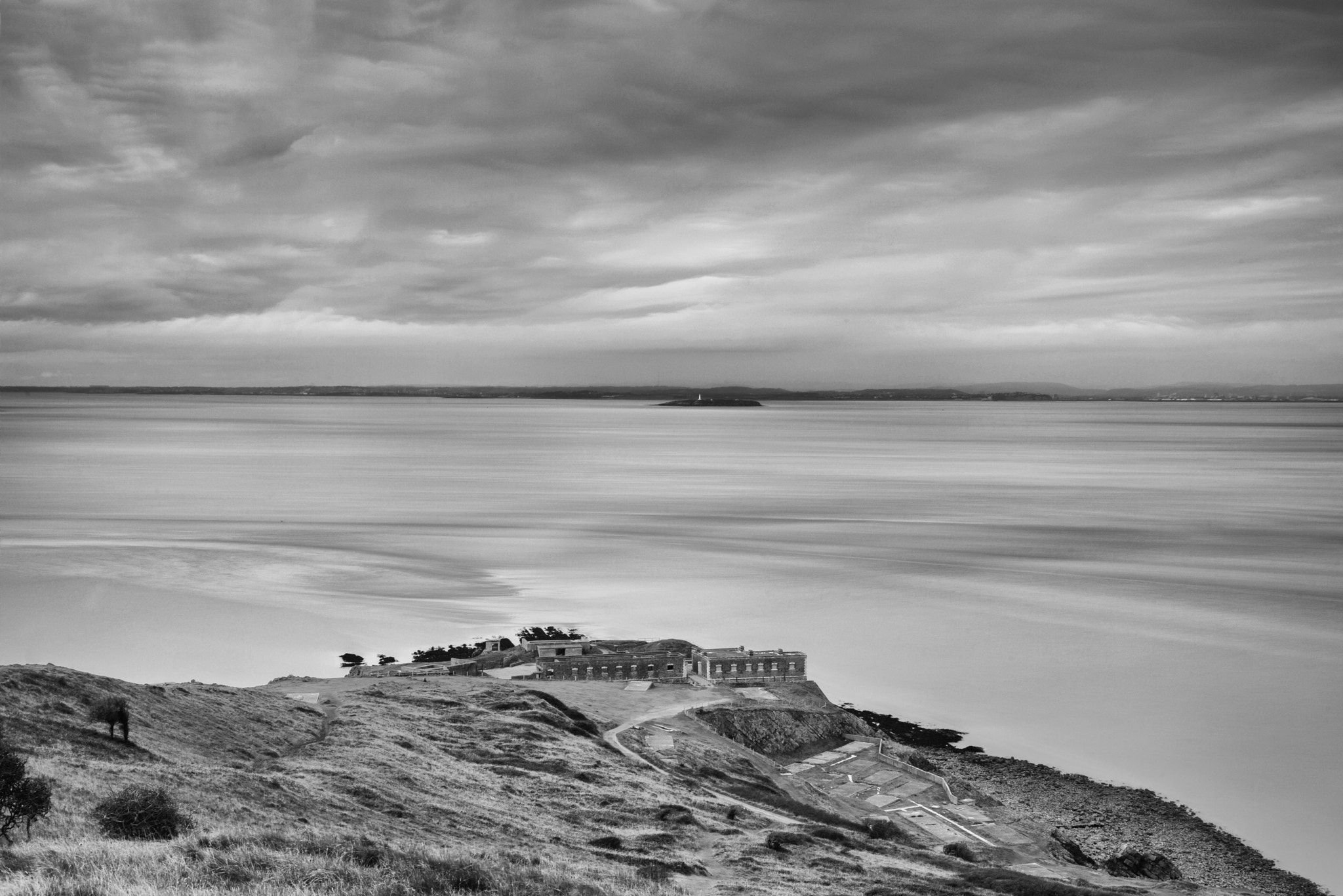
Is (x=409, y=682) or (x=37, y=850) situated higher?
(x=37, y=850)

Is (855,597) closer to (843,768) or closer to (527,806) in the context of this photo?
Answer: (843,768)

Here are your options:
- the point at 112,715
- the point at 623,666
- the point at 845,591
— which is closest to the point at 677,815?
the point at 112,715

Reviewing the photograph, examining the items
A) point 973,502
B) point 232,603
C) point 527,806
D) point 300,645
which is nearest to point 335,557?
point 232,603

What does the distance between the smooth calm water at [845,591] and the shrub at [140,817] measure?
32.2 meters

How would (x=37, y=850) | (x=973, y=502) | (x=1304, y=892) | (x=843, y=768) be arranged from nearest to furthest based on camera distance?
1. (x=37, y=850)
2. (x=1304, y=892)
3. (x=843, y=768)
4. (x=973, y=502)

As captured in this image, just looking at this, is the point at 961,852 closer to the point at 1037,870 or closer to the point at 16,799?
the point at 1037,870

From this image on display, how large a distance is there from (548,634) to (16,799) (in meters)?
44.1

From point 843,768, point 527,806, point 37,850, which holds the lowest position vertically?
point 843,768

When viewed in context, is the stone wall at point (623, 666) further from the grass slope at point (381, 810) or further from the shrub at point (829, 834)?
the shrub at point (829, 834)

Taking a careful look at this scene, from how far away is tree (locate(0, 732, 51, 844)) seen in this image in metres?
14.1

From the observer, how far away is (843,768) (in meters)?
38.7

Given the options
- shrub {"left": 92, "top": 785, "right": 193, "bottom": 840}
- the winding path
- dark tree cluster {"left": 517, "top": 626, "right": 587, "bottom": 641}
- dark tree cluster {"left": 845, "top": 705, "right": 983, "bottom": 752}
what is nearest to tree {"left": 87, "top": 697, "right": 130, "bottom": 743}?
shrub {"left": 92, "top": 785, "right": 193, "bottom": 840}

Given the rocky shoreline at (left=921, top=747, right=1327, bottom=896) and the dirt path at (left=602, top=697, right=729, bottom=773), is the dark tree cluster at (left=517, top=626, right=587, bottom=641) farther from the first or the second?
the rocky shoreline at (left=921, top=747, right=1327, bottom=896)

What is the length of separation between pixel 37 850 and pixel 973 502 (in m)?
114
